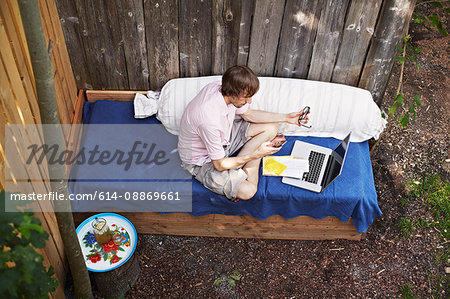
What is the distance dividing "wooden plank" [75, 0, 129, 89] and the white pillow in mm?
509

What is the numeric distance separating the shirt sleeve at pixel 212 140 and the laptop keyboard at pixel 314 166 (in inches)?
27.7

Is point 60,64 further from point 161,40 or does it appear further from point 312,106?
point 312,106

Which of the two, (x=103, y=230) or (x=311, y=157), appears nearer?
(x=103, y=230)

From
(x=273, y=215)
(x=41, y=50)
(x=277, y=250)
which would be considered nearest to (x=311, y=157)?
(x=273, y=215)

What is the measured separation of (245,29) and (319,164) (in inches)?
48.1

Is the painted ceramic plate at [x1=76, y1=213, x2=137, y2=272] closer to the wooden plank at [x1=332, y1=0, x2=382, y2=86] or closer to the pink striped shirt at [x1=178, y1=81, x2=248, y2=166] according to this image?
the pink striped shirt at [x1=178, y1=81, x2=248, y2=166]

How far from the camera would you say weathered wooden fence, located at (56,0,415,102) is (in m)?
3.34

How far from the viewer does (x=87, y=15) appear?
3371 millimetres

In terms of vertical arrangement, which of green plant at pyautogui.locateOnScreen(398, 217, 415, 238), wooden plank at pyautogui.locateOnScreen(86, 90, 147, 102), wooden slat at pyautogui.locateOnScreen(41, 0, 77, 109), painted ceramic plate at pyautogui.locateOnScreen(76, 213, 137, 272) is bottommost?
green plant at pyautogui.locateOnScreen(398, 217, 415, 238)

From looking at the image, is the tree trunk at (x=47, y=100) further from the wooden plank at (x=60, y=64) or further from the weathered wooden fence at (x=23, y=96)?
the wooden plank at (x=60, y=64)

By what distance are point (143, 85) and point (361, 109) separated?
6.20ft

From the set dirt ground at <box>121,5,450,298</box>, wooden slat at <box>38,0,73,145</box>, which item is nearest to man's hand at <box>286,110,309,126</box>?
dirt ground at <box>121,5,450,298</box>

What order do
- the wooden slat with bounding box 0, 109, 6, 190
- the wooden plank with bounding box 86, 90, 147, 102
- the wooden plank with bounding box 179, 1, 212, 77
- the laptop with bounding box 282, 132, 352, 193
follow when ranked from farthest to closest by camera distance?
the wooden plank with bounding box 86, 90, 147, 102, the wooden plank with bounding box 179, 1, 212, 77, the laptop with bounding box 282, 132, 352, 193, the wooden slat with bounding box 0, 109, 6, 190

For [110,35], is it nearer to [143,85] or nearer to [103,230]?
[143,85]
